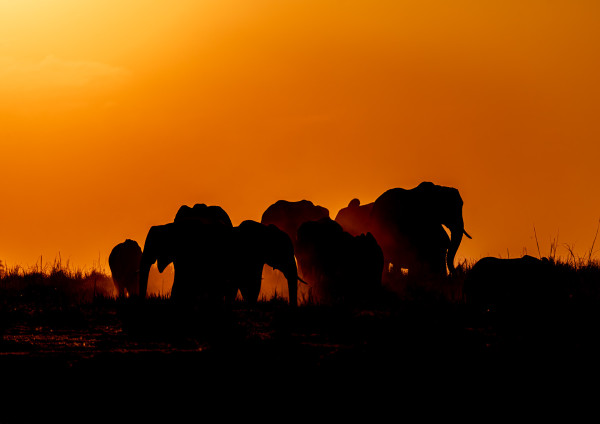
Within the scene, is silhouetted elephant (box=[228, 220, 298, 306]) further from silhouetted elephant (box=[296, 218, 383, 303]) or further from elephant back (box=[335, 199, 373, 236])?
elephant back (box=[335, 199, 373, 236])

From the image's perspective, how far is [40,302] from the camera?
13898 millimetres

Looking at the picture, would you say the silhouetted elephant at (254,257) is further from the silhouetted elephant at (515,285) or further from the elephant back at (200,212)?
the silhouetted elephant at (515,285)

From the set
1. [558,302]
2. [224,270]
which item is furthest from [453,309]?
[224,270]

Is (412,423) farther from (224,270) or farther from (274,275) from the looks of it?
(274,275)

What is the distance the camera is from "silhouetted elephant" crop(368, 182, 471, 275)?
19.9 meters

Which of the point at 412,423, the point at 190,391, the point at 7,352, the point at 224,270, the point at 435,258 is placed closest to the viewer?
the point at 412,423

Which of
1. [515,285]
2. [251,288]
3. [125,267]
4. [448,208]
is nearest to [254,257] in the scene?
[251,288]

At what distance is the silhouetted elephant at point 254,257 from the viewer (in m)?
12.9

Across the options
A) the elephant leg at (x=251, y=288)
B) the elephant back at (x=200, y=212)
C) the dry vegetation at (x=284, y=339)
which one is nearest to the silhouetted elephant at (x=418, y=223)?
the elephant back at (x=200, y=212)

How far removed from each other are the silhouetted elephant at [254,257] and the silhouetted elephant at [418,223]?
262 inches

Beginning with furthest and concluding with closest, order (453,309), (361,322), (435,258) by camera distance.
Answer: (435,258)
(453,309)
(361,322)

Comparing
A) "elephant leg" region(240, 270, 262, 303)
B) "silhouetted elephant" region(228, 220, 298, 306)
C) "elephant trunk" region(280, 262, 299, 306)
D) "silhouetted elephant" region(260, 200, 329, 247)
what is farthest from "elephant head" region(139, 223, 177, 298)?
"silhouetted elephant" region(260, 200, 329, 247)

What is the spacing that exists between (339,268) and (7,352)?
25.8 ft

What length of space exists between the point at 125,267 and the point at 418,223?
625 cm
